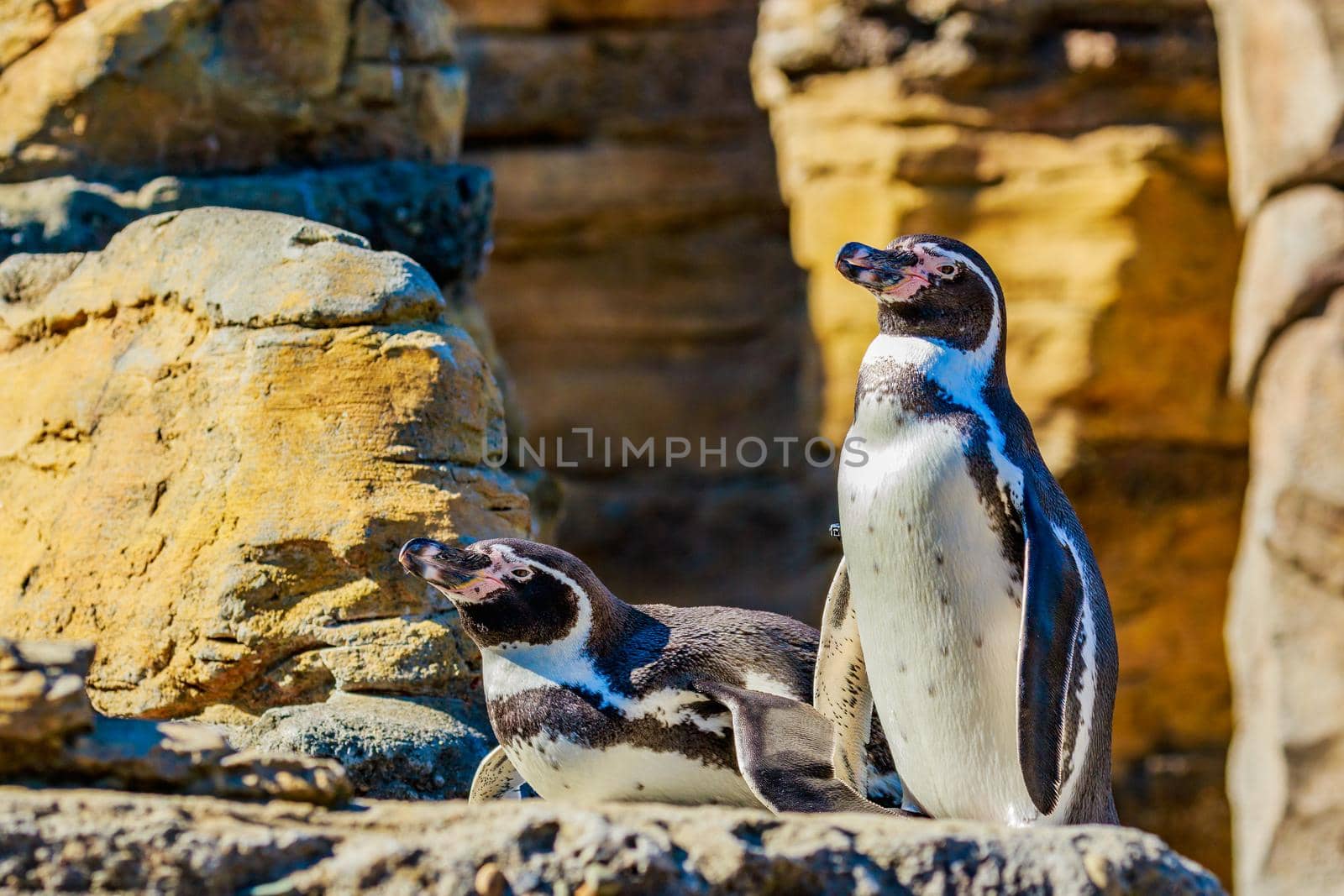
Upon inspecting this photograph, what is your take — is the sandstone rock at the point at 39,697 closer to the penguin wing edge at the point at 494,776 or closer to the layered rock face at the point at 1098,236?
the penguin wing edge at the point at 494,776

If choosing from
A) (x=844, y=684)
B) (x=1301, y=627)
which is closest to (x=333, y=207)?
(x=844, y=684)

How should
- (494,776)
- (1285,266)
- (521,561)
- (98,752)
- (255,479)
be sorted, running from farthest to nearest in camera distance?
(1285,266), (255,479), (494,776), (521,561), (98,752)

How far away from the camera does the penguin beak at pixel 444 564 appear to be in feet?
8.78

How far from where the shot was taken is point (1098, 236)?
668 cm

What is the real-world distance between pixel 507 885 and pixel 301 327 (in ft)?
5.01

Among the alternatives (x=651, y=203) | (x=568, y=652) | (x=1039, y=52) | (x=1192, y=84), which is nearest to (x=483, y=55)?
(x=651, y=203)

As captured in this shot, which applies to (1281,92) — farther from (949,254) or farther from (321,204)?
(949,254)

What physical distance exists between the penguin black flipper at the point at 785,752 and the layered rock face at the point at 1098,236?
4.11 metres

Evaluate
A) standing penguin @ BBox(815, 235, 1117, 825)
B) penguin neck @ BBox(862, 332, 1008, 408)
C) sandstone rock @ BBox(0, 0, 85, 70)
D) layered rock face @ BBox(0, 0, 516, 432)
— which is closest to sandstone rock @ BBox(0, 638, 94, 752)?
standing penguin @ BBox(815, 235, 1117, 825)

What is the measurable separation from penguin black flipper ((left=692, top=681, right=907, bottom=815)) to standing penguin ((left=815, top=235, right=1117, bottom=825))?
6 centimetres

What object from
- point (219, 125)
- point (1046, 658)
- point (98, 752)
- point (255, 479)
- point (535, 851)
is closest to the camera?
point (535, 851)

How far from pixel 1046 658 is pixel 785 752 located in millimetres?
415

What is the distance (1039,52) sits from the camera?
661cm

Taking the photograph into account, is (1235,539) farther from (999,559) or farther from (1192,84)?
(999,559)
